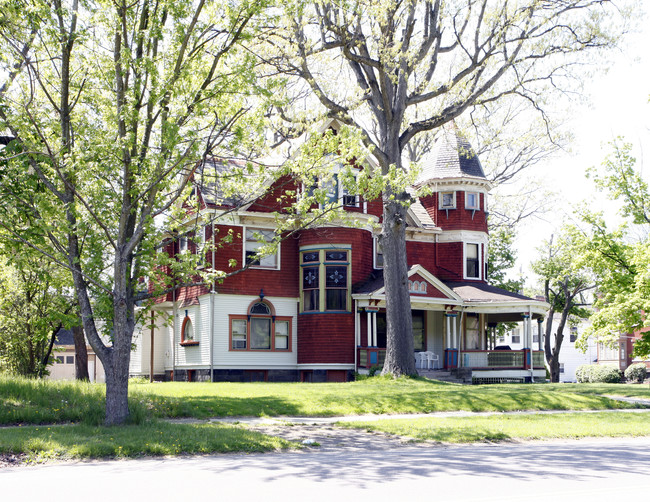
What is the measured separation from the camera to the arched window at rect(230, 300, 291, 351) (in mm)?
30125

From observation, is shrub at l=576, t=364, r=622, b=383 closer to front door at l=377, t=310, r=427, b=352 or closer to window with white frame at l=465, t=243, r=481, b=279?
window with white frame at l=465, t=243, r=481, b=279

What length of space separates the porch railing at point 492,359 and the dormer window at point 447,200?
7205mm

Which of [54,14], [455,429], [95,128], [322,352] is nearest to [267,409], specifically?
[455,429]

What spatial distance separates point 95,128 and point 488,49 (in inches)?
658

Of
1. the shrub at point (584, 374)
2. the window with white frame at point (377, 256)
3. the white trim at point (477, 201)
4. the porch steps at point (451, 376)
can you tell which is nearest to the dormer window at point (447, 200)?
the white trim at point (477, 201)

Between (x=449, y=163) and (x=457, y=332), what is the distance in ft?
26.8

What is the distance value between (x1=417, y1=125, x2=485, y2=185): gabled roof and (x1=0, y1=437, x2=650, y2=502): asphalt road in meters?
24.0

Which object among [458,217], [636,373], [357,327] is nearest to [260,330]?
[357,327]

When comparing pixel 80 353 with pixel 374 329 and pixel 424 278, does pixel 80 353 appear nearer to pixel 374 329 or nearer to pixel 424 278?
pixel 374 329

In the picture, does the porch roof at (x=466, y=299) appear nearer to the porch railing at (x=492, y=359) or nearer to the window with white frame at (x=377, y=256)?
the window with white frame at (x=377, y=256)

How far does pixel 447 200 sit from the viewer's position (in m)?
35.0

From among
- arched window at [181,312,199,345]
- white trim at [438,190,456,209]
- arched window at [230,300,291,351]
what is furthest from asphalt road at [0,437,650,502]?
white trim at [438,190,456,209]

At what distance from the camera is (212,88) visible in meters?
13.8

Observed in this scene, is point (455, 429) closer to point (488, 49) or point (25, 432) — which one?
point (25, 432)
